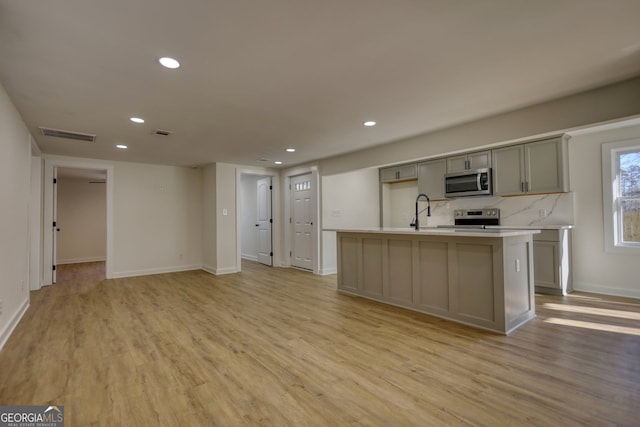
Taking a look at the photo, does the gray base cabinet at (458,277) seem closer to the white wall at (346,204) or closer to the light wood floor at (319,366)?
the light wood floor at (319,366)

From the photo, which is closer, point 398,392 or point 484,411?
point 484,411

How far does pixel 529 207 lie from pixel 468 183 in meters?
0.96

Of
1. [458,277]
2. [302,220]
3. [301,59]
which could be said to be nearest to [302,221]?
[302,220]

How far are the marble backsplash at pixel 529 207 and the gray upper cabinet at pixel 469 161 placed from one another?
583 mm

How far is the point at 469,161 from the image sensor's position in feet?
16.9

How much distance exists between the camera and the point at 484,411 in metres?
1.76

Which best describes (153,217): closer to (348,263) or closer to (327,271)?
(327,271)

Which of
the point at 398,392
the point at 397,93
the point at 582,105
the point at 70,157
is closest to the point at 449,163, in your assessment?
the point at 582,105

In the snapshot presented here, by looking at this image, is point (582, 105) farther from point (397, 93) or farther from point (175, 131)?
point (175, 131)

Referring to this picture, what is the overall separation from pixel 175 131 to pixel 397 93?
2853 millimetres

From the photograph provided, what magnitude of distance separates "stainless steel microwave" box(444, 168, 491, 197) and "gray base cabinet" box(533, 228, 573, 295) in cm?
103

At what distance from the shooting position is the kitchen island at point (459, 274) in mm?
2941

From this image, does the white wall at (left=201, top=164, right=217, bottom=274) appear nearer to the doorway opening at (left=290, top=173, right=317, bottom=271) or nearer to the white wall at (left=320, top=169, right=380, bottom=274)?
the doorway opening at (left=290, top=173, right=317, bottom=271)

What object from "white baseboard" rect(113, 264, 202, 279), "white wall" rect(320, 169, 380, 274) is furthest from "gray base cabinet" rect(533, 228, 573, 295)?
"white baseboard" rect(113, 264, 202, 279)
